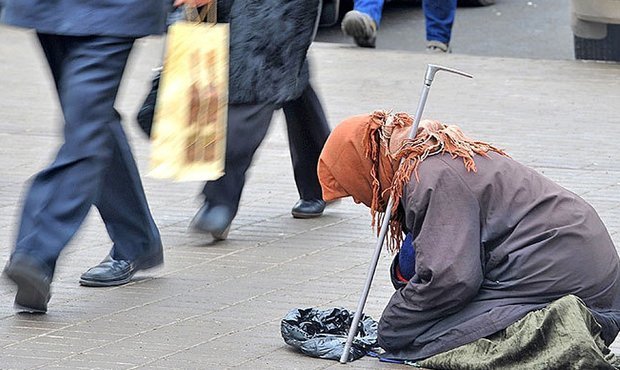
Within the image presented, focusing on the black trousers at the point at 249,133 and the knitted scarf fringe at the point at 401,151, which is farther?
the black trousers at the point at 249,133

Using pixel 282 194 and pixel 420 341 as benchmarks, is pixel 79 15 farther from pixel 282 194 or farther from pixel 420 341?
pixel 282 194

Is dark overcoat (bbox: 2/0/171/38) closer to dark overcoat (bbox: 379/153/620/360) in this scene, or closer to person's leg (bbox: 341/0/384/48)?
dark overcoat (bbox: 379/153/620/360)

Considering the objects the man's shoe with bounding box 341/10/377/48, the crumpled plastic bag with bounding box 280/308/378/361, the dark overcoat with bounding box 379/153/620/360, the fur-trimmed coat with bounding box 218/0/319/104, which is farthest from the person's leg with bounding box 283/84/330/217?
the man's shoe with bounding box 341/10/377/48

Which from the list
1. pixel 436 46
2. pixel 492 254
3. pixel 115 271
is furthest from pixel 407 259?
A: pixel 436 46

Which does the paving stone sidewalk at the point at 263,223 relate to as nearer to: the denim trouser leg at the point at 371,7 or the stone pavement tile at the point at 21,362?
the stone pavement tile at the point at 21,362

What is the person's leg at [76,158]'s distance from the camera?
441cm

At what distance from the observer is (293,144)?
6.20 meters

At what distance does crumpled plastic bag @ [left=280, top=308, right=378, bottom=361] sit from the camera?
13.8ft

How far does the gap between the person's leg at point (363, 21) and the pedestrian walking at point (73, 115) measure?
6194 millimetres

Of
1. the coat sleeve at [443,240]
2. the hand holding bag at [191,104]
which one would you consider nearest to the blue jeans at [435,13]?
the hand holding bag at [191,104]

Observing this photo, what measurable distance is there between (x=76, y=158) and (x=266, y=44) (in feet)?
4.46

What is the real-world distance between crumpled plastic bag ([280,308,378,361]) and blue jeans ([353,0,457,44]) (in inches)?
254

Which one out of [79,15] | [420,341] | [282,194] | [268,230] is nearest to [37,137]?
[282,194]

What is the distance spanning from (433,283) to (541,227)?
354mm
